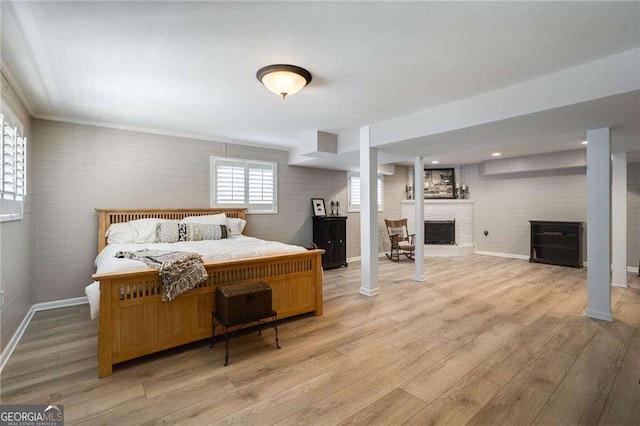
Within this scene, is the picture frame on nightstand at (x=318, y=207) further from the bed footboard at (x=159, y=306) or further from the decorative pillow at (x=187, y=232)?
the bed footboard at (x=159, y=306)

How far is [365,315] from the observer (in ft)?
11.8

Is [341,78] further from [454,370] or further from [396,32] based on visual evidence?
[454,370]

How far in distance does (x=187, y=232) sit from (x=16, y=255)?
1.75m

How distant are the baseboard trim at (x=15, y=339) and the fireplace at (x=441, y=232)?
7.96 meters

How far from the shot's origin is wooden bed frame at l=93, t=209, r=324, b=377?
2.35 metres

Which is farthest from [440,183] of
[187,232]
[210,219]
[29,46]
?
[29,46]

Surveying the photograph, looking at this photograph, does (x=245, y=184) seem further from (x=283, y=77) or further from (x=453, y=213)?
(x=453, y=213)

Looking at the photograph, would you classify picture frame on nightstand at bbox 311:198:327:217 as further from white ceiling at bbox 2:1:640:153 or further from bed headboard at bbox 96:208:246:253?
white ceiling at bbox 2:1:640:153

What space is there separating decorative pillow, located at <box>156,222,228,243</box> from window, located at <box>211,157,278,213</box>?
91 centimetres

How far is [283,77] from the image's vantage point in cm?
266

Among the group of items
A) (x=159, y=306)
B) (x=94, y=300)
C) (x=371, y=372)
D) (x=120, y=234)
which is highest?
(x=120, y=234)

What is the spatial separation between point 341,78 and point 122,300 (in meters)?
2.77

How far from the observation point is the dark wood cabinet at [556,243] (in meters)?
6.27

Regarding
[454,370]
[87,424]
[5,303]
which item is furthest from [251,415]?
[5,303]
